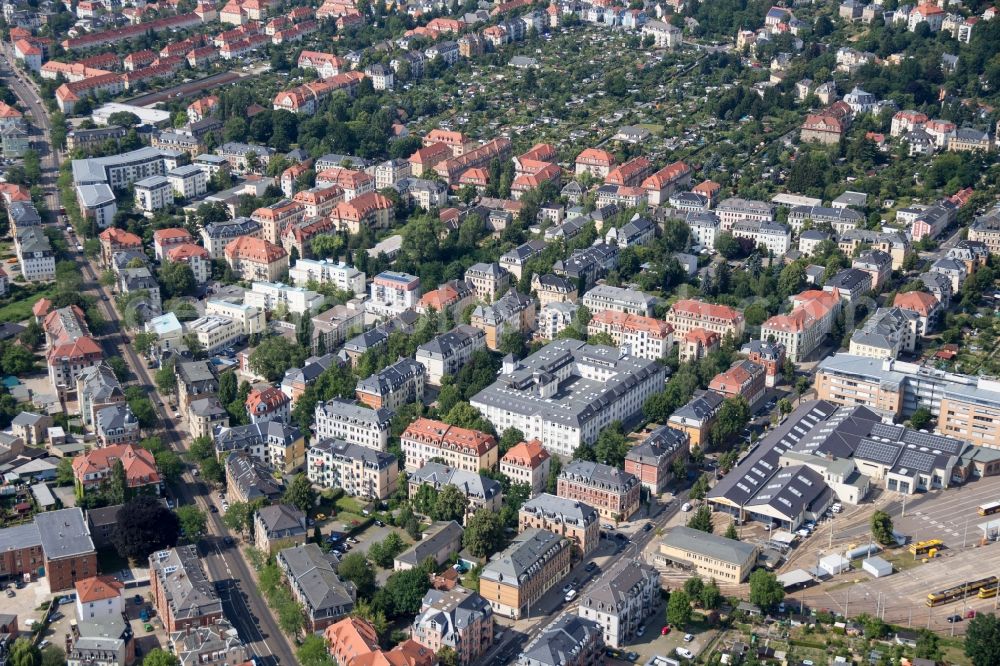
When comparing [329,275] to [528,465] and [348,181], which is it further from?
[528,465]

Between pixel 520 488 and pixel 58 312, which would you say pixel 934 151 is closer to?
pixel 520 488

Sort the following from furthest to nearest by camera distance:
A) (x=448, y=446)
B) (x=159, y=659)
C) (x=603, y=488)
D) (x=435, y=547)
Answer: (x=448, y=446)
(x=603, y=488)
(x=435, y=547)
(x=159, y=659)

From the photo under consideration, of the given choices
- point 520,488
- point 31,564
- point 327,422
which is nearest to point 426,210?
point 327,422

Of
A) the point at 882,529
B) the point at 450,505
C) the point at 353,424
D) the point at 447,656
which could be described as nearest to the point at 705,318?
the point at 882,529

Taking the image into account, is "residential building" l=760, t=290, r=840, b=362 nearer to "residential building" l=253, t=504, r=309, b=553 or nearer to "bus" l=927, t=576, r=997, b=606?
"bus" l=927, t=576, r=997, b=606

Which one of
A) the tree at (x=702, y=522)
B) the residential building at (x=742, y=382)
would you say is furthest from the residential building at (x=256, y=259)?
the tree at (x=702, y=522)

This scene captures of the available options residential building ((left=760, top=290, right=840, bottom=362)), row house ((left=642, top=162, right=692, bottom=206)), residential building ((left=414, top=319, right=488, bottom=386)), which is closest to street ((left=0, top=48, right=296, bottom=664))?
residential building ((left=414, top=319, right=488, bottom=386))
